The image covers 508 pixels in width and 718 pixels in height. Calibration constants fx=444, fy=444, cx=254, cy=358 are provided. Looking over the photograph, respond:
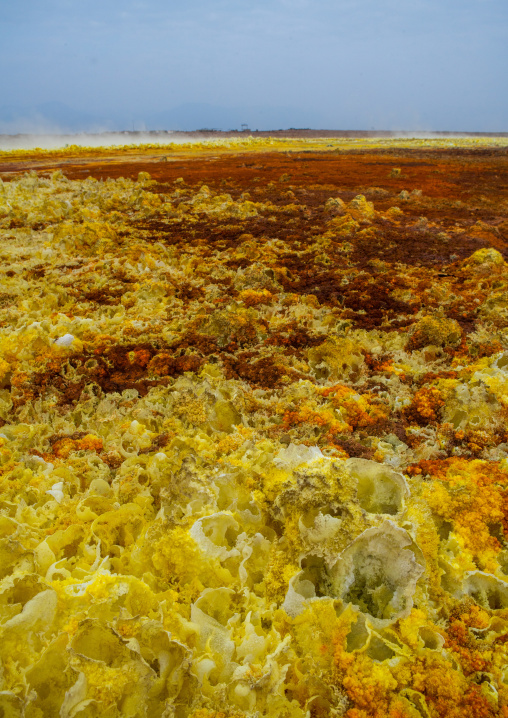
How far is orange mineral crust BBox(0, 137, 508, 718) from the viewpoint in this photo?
213 cm

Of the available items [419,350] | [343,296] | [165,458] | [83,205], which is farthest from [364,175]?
[165,458]

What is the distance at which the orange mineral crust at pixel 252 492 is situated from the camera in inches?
83.8

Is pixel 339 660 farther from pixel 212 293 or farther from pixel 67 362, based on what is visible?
pixel 212 293

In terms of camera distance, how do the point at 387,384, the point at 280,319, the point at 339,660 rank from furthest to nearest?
the point at 280,319, the point at 387,384, the point at 339,660

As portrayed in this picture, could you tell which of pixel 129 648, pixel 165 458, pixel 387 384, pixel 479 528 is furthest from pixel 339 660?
pixel 387 384

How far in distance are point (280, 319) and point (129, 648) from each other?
5990 millimetres

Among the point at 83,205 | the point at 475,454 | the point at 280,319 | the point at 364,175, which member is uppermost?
the point at 364,175

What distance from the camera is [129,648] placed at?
2.03 meters

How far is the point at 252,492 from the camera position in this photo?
10.5ft

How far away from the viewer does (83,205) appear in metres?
15.2

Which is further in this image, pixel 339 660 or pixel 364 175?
pixel 364 175

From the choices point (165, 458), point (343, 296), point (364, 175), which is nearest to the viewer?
point (165, 458)

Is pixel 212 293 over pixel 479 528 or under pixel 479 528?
over

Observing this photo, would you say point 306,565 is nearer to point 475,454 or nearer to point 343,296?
point 475,454
